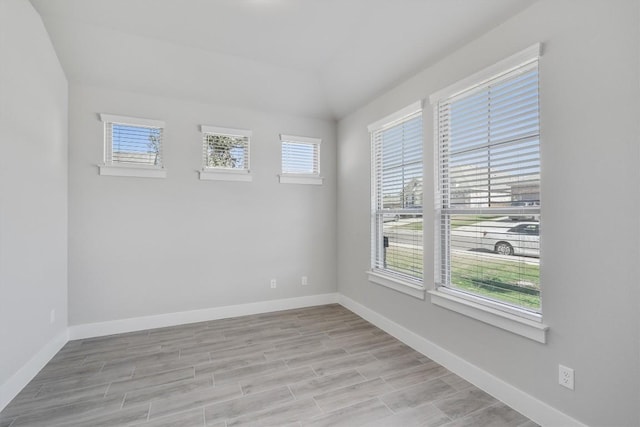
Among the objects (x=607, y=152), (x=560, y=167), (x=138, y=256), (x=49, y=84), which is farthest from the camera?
(x=138, y=256)

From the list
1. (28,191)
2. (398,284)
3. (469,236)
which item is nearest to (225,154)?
(28,191)

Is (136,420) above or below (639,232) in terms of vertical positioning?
below

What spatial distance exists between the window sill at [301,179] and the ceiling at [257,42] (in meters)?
1.07

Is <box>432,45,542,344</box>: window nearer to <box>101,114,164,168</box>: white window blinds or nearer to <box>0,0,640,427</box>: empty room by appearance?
<box>0,0,640,427</box>: empty room

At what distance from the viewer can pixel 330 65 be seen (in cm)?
352

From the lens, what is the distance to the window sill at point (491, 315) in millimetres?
1932

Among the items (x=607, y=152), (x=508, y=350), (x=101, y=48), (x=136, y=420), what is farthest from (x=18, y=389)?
(x=607, y=152)

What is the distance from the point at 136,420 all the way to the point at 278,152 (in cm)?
320

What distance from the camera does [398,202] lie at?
3.40 metres

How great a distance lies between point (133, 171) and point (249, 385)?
105 inches

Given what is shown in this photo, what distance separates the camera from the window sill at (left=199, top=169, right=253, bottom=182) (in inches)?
148

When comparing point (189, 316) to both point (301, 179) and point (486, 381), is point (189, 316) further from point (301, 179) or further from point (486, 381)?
point (486, 381)

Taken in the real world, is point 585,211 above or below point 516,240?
above

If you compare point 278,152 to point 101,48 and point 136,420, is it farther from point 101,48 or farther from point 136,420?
point 136,420
